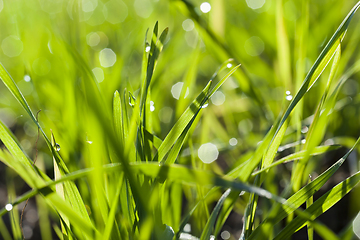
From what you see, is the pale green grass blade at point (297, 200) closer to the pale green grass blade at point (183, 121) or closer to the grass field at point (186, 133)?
the grass field at point (186, 133)

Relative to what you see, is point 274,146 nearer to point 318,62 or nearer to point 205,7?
point 318,62

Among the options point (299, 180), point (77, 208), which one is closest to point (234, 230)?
point (299, 180)

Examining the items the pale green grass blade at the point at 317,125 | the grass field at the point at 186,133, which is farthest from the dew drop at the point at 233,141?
the pale green grass blade at the point at 317,125

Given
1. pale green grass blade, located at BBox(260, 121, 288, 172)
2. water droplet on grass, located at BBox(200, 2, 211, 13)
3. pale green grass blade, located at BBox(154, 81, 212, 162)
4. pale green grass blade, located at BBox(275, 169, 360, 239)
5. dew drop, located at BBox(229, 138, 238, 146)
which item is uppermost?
water droplet on grass, located at BBox(200, 2, 211, 13)

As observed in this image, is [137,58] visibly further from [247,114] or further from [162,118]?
[247,114]

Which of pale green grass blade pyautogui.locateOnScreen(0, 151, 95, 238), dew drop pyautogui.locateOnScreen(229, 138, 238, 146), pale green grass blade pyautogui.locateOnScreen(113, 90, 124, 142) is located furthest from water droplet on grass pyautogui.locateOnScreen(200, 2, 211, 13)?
pale green grass blade pyautogui.locateOnScreen(0, 151, 95, 238)

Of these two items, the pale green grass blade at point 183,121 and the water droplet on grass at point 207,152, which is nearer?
the pale green grass blade at point 183,121

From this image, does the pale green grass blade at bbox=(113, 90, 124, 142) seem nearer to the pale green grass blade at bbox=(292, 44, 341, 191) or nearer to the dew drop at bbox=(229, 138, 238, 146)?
the pale green grass blade at bbox=(292, 44, 341, 191)

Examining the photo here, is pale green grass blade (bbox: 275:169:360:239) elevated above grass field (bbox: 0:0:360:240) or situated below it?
below
